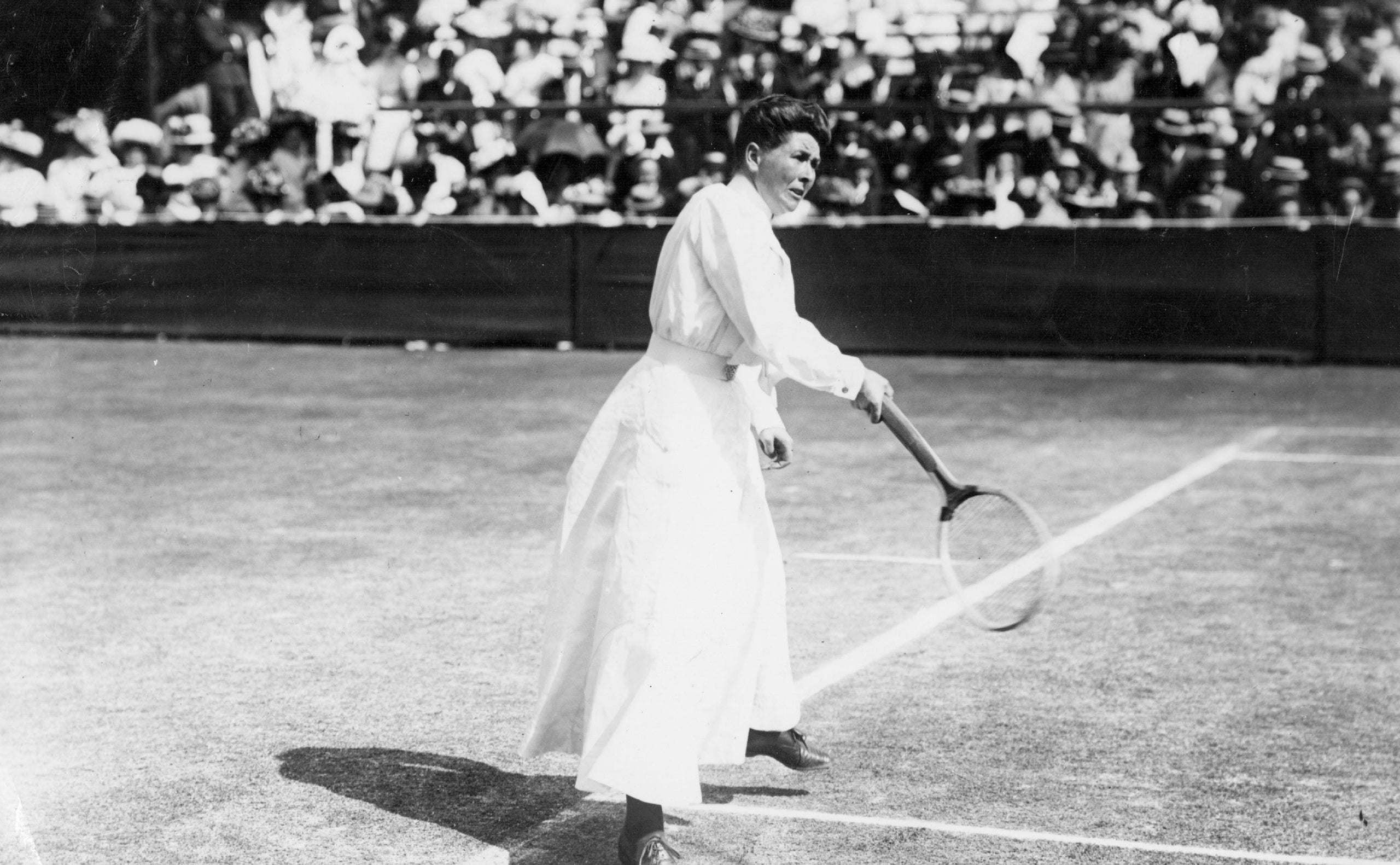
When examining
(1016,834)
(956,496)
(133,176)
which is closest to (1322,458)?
(956,496)

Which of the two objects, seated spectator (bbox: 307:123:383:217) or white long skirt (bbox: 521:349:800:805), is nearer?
white long skirt (bbox: 521:349:800:805)

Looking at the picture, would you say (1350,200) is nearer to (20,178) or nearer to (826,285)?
(826,285)

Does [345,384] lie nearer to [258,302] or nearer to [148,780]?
[258,302]

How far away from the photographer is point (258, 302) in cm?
2023

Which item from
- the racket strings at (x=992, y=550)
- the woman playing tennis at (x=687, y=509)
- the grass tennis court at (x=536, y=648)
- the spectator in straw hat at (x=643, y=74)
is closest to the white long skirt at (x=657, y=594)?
the woman playing tennis at (x=687, y=509)

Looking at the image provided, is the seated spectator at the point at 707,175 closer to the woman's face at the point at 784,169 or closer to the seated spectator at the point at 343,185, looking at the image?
the seated spectator at the point at 343,185

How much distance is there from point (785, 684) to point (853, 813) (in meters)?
0.39

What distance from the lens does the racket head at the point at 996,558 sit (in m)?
5.38

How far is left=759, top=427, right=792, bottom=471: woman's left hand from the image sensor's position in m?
5.07

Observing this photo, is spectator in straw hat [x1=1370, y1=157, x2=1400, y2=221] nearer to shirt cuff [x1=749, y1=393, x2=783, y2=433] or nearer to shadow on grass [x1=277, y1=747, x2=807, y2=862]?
shadow on grass [x1=277, y1=747, x2=807, y2=862]

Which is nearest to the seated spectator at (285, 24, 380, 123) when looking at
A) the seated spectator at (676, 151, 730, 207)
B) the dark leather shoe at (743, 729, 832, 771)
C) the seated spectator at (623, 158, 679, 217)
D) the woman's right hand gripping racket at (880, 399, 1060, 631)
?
the seated spectator at (623, 158, 679, 217)

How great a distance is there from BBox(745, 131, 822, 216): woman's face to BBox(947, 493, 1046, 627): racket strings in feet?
4.59

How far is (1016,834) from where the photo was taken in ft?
16.8

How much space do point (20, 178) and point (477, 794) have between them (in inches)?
→ 643
